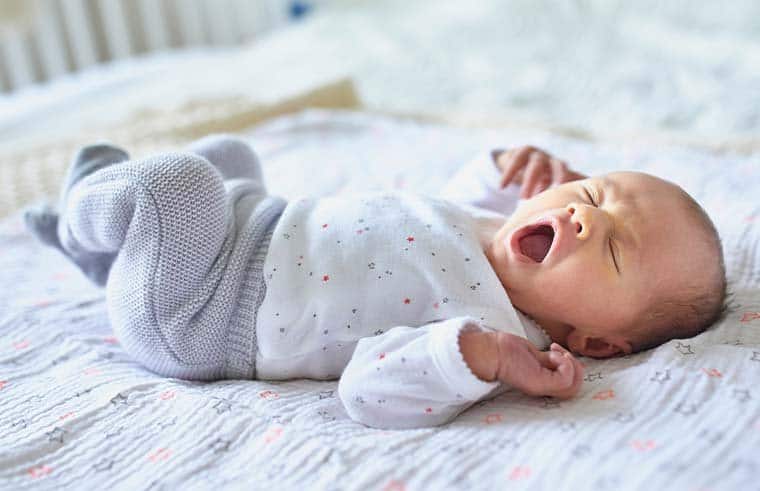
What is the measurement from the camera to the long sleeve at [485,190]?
1243 millimetres

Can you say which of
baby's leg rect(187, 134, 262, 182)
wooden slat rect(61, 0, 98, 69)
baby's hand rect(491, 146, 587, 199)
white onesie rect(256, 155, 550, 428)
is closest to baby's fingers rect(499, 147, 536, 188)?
baby's hand rect(491, 146, 587, 199)

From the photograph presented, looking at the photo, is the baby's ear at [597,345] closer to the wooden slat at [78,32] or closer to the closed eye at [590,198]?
the closed eye at [590,198]

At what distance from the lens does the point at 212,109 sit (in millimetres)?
2016

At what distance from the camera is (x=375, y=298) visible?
962 mm

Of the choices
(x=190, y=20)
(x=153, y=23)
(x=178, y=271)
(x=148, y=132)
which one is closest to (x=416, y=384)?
(x=178, y=271)

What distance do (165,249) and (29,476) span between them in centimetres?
31

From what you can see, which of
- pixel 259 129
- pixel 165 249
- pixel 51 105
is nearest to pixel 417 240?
pixel 165 249

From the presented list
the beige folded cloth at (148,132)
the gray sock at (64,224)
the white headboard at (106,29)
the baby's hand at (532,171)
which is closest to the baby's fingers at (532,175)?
the baby's hand at (532,171)

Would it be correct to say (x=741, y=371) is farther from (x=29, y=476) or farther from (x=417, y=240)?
(x=29, y=476)

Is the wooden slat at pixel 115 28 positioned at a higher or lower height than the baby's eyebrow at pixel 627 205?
higher

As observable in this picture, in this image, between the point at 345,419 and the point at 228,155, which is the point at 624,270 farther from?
the point at 228,155

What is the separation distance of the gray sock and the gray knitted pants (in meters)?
0.12

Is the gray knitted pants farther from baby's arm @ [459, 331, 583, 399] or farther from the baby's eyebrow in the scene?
the baby's eyebrow

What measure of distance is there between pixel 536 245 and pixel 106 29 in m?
2.22
